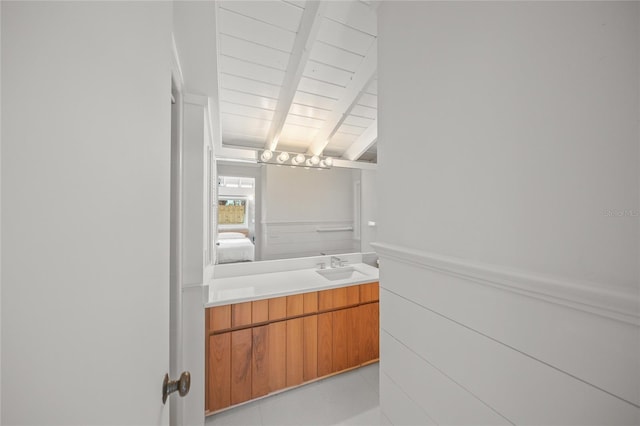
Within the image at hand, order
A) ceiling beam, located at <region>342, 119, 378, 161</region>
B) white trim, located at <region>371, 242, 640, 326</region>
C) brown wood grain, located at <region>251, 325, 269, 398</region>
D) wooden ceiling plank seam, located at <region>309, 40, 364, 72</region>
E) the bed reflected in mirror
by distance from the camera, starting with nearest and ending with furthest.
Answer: white trim, located at <region>371, 242, 640, 326</region>, wooden ceiling plank seam, located at <region>309, 40, 364, 72</region>, brown wood grain, located at <region>251, 325, 269, 398</region>, the bed reflected in mirror, ceiling beam, located at <region>342, 119, 378, 161</region>

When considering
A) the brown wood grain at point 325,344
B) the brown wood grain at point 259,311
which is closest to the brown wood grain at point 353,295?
the brown wood grain at point 325,344

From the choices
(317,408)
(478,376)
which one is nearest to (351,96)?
(478,376)

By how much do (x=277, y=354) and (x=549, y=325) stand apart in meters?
1.71

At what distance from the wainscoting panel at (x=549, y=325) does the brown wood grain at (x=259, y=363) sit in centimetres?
135

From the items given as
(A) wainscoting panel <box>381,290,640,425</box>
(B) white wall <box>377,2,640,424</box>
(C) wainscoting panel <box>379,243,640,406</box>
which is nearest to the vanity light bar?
(B) white wall <box>377,2,640,424</box>

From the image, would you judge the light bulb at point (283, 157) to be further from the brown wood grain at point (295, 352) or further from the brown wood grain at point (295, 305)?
the brown wood grain at point (295, 352)

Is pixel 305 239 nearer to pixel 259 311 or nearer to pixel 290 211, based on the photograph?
pixel 290 211

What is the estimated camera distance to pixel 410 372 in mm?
856

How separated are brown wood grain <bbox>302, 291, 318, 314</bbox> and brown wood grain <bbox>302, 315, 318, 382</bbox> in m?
0.05

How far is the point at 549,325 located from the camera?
504mm

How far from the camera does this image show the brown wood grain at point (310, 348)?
1869 millimetres

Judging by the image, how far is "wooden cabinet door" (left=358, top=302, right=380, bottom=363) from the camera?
2102 mm

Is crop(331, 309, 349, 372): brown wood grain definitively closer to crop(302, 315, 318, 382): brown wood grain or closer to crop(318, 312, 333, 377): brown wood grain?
crop(318, 312, 333, 377): brown wood grain

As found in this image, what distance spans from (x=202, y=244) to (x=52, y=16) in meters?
1.24
